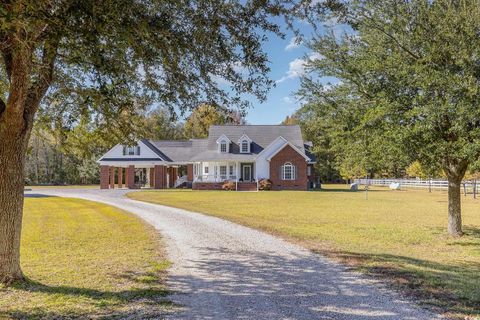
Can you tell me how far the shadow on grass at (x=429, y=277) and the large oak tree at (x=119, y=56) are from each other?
409 cm

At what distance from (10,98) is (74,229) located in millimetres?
7994

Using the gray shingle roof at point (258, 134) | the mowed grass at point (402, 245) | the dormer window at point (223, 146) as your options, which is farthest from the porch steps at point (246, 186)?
the mowed grass at point (402, 245)

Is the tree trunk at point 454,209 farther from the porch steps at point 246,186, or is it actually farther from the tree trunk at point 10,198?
the porch steps at point 246,186

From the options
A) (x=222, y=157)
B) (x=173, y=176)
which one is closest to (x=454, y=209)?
(x=222, y=157)

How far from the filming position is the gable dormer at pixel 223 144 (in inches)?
1635

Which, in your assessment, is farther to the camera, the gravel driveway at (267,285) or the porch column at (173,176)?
the porch column at (173,176)

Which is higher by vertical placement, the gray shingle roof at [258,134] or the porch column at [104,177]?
the gray shingle roof at [258,134]

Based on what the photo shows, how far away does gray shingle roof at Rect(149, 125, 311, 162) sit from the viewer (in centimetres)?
4106

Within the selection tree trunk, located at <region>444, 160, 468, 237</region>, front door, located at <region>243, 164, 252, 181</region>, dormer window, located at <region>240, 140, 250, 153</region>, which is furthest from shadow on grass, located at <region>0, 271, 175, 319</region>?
dormer window, located at <region>240, 140, 250, 153</region>

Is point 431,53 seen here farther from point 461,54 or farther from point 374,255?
point 374,255

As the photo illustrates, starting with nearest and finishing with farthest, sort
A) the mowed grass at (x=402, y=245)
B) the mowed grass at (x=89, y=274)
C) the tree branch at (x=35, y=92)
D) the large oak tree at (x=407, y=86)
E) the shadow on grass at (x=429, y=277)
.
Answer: the mowed grass at (x=89, y=274) → the shadow on grass at (x=429, y=277) → the mowed grass at (x=402, y=245) → the tree branch at (x=35, y=92) → the large oak tree at (x=407, y=86)

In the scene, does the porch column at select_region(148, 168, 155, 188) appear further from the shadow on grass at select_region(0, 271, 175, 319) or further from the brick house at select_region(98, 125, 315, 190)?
the shadow on grass at select_region(0, 271, 175, 319)

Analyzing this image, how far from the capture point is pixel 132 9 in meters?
4.88

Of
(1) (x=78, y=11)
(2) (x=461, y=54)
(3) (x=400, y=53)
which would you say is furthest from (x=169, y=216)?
(1) (x=78, y=11)
